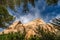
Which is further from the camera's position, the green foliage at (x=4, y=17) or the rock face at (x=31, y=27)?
the green foliage at (x=4, y=17)

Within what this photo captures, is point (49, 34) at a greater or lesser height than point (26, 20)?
lesser

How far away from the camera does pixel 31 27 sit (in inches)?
220

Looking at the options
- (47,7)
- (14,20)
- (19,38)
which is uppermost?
(47,7)

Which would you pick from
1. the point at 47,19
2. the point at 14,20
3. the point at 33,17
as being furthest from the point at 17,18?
the point at 47,19

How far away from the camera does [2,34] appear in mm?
5543

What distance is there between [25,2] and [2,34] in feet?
3.89

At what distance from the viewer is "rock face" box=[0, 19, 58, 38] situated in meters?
5.50

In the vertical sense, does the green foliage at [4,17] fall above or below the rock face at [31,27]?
above

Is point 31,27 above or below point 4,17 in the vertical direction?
below

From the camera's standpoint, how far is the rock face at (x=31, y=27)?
550 centimetres

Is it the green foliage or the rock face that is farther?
the green foliage

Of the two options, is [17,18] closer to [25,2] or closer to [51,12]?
[25,2]

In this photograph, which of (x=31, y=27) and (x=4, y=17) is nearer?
(x=31, y=27)

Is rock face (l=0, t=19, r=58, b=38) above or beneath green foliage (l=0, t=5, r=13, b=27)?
beneath
